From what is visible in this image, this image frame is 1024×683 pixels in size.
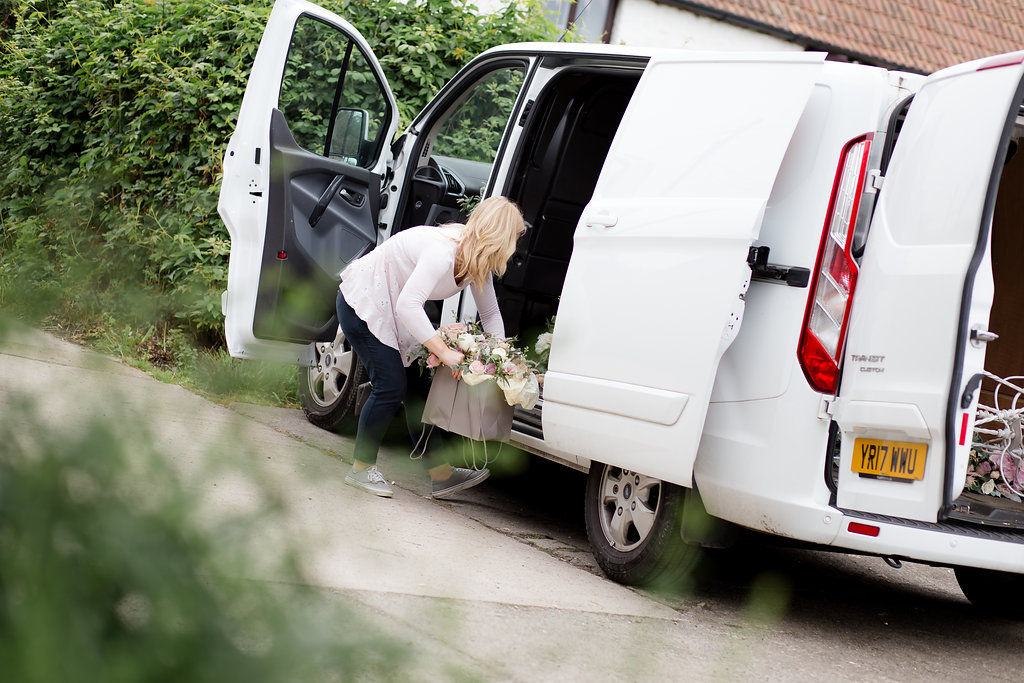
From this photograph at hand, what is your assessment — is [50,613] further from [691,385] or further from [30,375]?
[691,385]

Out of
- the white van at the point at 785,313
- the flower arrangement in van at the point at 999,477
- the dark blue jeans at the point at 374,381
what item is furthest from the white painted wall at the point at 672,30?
the flower arrangement in van at the point at 999,477

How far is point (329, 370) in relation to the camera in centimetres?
609

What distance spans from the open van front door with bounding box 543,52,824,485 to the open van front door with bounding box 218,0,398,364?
5.11 feet

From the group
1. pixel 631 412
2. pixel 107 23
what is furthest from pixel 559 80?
pixel 107 23

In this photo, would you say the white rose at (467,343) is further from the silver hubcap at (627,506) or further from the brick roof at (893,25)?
the brick roof at (893,25)

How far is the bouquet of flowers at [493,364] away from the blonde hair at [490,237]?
0.96 feet

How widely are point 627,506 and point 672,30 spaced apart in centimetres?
992

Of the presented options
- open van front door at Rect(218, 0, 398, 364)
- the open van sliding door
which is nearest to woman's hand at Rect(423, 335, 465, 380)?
open van front door at Rect(218, 0, 398, 364)

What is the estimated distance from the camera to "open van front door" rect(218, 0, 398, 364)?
5.41 metres

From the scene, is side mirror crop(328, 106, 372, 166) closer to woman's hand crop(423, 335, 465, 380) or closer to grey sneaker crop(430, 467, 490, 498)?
woman's hand crop(423, 335, 465, 380)

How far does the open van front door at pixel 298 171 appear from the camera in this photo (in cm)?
541

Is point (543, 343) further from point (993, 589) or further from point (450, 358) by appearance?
point (993, 589)

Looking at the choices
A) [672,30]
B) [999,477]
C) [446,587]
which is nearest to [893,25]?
[672,30]

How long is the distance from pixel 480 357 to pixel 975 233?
2.14 metres
